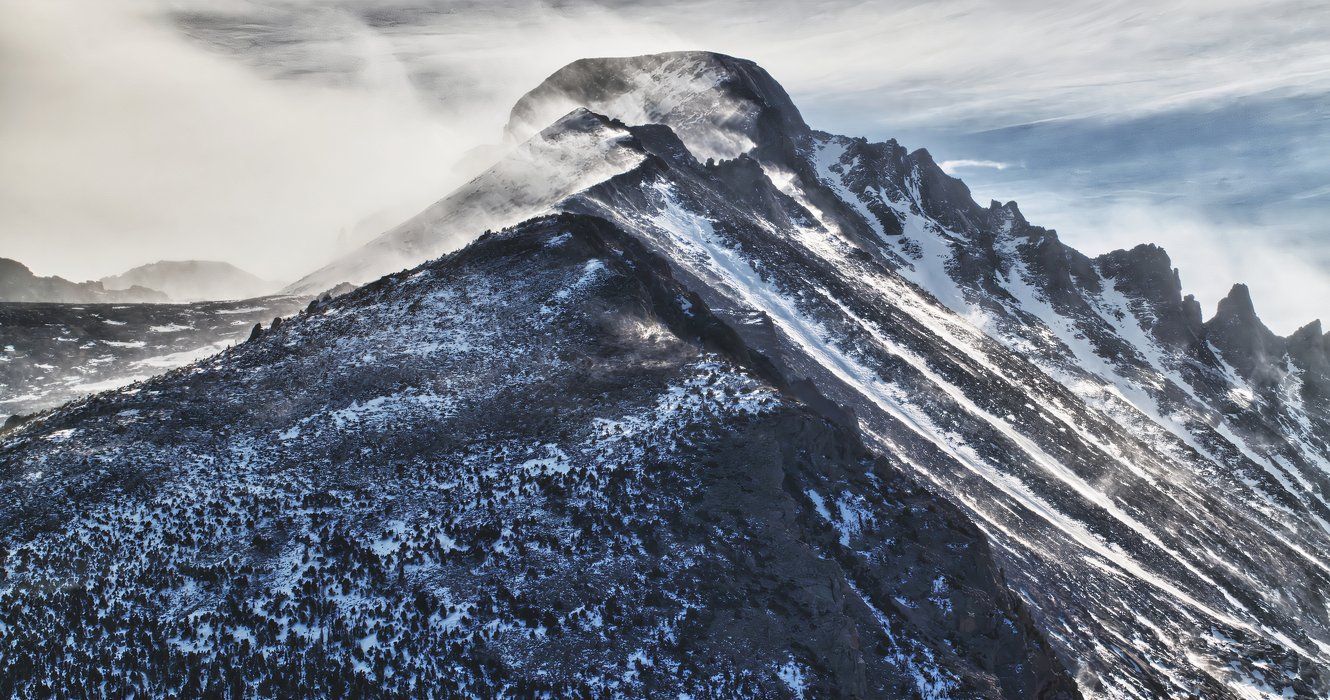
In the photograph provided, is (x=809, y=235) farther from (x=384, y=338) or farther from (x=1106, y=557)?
(x=384, y=338)

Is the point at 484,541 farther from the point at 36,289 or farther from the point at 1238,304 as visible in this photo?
the point at 1238,304

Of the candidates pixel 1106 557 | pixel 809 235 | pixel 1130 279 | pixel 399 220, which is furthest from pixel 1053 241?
pixel 399 220

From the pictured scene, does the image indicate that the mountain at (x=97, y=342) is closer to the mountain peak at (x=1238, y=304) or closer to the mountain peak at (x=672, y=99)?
the mountain peak at (x=672, y=99)

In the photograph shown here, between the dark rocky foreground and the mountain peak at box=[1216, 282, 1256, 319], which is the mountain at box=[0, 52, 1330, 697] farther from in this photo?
the mountain peak at box=[1216, 282, 1256, 319]

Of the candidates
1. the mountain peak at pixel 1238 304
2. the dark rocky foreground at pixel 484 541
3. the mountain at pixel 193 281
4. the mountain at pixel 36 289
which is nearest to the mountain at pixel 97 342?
the dark rocky foreground at pixel 484 541

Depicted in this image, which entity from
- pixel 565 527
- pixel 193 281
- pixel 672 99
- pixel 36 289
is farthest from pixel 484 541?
pixel 193 281

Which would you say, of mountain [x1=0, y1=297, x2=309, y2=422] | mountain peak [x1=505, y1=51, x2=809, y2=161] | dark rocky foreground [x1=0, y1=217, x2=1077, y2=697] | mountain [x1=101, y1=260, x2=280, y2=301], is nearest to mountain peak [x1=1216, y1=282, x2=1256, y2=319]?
mountain peak [x1=505, y1=51, x2=809, y2=161]
